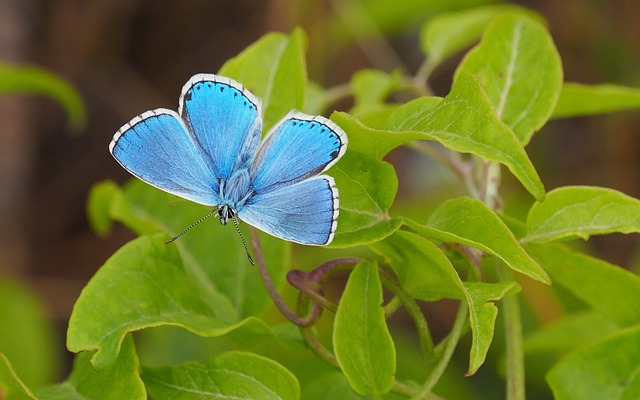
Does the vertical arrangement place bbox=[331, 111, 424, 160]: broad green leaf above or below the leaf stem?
above

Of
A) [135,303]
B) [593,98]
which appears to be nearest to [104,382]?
[135,303]

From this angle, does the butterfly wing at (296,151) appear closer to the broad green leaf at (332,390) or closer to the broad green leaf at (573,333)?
the broad green leaf at (332,390)

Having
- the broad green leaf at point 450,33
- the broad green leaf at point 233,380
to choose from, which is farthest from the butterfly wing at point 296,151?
the broad green leaf at point 450,33

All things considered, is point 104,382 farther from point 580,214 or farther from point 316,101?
point 316,101

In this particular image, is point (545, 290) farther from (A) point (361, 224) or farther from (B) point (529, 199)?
(A) point (361, 224)

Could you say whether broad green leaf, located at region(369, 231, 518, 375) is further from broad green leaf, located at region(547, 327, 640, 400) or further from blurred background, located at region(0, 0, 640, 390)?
blurred background, located at region(0, 0, 640, 390)

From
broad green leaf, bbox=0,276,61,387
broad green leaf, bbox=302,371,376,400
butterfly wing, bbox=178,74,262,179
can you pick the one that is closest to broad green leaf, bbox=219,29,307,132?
butterfly wing, bbox=178,74,262,179
